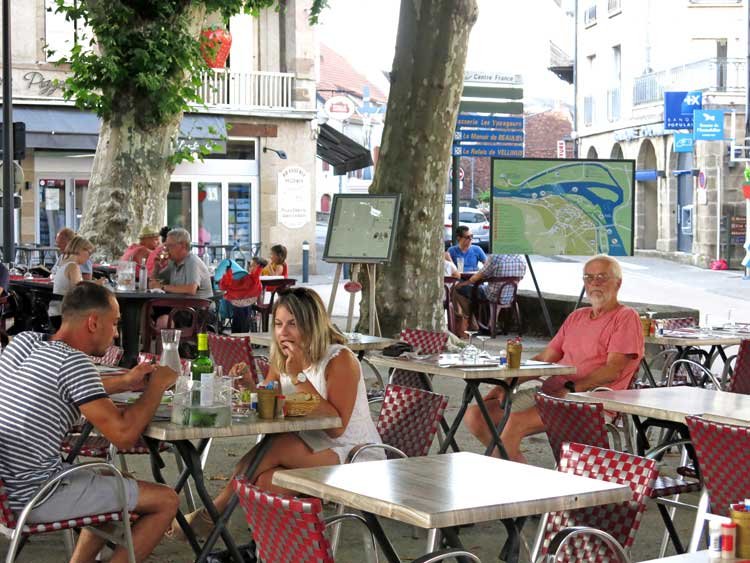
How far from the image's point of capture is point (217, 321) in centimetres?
1509

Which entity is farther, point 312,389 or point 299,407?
point 312,389

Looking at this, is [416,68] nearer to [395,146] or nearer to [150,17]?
[395,146]

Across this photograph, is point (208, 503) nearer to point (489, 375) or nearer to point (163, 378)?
point (163, 378)

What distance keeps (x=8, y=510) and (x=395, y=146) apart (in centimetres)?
1011

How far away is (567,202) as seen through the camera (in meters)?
13.9

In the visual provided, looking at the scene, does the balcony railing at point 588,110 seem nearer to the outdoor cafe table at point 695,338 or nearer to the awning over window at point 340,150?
the awning over window at point 340,150

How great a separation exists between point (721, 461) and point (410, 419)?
151 centimetres

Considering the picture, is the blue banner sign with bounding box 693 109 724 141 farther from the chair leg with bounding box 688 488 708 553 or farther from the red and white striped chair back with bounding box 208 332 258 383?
the chair leg with bounding box 688 488 708 553

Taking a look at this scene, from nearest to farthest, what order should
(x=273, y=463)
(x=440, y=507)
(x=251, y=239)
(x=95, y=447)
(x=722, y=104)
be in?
(x=440, y=507), (x=273, y=463), (x=95, y=447), (x=251, y=239), (x=722, y=104)

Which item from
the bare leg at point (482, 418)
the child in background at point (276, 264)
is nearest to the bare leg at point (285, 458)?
the bare leg at point (482, 418)

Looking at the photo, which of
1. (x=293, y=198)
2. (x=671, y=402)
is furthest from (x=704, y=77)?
(x=671, y=402)

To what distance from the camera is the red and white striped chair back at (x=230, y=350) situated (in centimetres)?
773

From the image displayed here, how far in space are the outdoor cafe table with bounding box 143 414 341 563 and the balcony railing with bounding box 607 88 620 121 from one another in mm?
42208

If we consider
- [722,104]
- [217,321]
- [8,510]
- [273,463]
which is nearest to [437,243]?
[217,321]
